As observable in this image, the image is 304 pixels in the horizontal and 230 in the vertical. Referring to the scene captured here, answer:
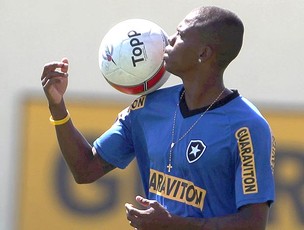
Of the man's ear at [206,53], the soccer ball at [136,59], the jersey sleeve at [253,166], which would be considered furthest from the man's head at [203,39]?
the jersey sleeve at [253,166]

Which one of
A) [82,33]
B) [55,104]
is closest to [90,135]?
[82,33]

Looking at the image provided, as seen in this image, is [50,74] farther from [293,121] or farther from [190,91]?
[293,121]

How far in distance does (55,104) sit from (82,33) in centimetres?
269

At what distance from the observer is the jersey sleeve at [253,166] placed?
367 cm

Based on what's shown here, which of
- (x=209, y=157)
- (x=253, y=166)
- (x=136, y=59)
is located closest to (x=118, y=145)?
(x=136, y=59)

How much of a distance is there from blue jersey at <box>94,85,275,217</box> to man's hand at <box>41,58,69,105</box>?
1.23 feet

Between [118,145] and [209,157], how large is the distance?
1.64ft

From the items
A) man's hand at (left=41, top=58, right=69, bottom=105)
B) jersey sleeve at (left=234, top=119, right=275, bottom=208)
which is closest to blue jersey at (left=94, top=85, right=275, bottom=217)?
jersey sleeve at (left=234, top=119, right=275, bottom=208)

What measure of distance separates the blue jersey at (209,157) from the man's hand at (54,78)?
0.38 meters

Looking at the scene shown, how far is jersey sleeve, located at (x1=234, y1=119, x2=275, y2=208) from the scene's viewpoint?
12.0 ft

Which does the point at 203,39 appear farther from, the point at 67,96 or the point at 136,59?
the point at 67,96

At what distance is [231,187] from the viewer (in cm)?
376

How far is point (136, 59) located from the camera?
4.00m

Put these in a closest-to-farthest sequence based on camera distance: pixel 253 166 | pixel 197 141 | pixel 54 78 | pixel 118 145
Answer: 1. pixel 253 166
2. pixel 197 141
3. pixel 54 78
4. pixel 118 145
